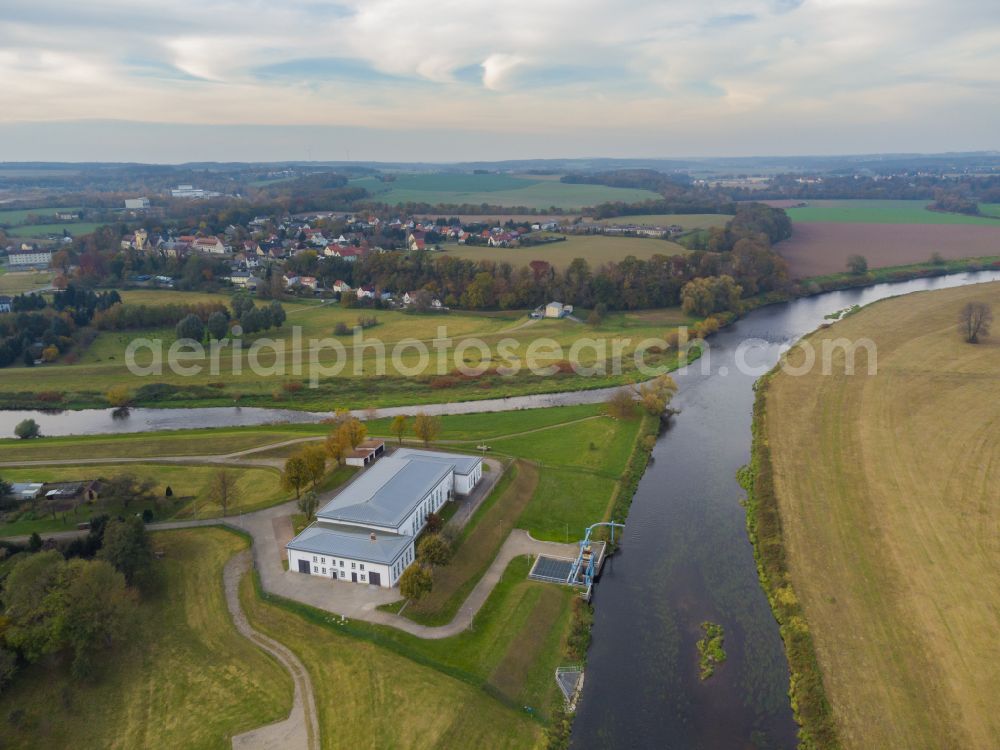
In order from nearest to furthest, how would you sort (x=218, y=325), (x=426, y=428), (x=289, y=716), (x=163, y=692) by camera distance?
(x=289, y=716), (x=163, y=692), (x=426, y=428), (x=218, y=325)

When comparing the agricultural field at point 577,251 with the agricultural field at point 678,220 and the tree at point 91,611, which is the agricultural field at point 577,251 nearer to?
the agricultural field at point 678,220

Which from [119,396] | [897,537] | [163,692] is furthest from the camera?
[119,396]

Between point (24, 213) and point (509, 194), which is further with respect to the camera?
point (509, 194)

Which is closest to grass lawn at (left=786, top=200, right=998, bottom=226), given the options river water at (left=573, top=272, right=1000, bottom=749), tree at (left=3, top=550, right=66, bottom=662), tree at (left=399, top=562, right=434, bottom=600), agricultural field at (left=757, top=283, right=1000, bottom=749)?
agricultural field at (left=757, top=283, right=1000, bottom=749)

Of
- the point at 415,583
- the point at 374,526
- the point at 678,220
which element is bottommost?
the point at 415,583

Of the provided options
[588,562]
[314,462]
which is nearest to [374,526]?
[314,462]

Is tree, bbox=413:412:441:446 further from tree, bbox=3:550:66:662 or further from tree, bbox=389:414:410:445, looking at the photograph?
tree, bbox=3:550:66:662

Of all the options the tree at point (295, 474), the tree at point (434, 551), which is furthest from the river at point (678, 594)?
the tree at point (295, 474)

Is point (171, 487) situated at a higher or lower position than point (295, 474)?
lower

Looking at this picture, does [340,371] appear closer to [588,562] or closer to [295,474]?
[295,474]
